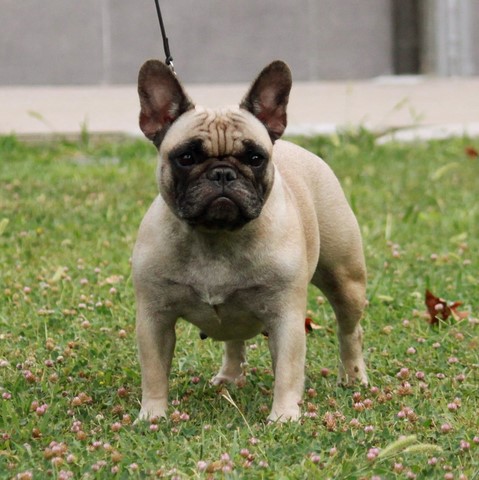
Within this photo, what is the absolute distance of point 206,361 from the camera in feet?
18.2

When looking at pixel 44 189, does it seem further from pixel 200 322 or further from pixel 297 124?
pixel 200 322

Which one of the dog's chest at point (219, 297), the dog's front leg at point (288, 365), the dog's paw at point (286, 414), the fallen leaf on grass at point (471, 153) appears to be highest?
the dog's chest at point (219, 297)

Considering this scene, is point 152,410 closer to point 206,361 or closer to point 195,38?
point 206,361

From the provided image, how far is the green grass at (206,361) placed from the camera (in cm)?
396

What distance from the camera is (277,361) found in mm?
4543

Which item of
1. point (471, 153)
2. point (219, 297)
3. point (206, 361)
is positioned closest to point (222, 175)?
point (219, 297)

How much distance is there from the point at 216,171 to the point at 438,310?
6.25 ft

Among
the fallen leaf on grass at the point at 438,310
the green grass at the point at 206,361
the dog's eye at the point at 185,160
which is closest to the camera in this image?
the green grass at the point at 206,361

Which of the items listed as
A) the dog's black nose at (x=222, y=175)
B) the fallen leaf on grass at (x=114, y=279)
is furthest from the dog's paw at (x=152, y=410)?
the fallen leaf on grass at (x=114, y=279)

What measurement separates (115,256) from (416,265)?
1.69m

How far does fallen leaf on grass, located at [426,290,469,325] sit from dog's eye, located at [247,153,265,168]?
68.7 inches

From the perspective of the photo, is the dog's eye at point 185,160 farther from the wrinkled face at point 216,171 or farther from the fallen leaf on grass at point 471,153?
the fallen leaf on grass at point 471,153

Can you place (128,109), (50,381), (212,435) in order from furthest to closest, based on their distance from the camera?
(128,109), (50,381), (212,435)

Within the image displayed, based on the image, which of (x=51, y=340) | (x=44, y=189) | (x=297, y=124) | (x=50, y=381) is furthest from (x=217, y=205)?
(x=297, y=124)
